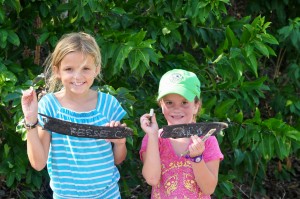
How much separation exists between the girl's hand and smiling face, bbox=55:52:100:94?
638mm

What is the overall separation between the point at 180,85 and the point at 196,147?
1.20ft

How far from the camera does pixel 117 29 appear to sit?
485 centimetres

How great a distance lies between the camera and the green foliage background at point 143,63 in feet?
14.5

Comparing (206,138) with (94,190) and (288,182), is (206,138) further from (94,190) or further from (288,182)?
(288,182)

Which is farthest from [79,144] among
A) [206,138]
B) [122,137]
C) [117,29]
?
[117,29]

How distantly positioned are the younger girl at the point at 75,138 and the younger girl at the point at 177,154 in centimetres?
19

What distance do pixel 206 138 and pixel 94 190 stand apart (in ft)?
2.12

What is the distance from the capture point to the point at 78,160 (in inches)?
139

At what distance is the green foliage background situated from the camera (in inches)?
174

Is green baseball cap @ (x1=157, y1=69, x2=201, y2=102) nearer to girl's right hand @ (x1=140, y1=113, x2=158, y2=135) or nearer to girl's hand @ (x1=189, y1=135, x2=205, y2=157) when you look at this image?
girl's right hand @ (x1=140, y1=113, x2=158, y2=135)

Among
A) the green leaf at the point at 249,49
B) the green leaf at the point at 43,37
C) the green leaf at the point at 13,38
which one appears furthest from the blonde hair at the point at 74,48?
the green leaf at the point at 249,49

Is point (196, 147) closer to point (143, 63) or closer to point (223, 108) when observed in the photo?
point (143, 63)

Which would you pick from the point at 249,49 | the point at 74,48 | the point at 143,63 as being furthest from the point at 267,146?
the point at 74,48

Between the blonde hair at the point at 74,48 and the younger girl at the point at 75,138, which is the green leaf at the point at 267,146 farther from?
the blonde hair at the point at 74,48
